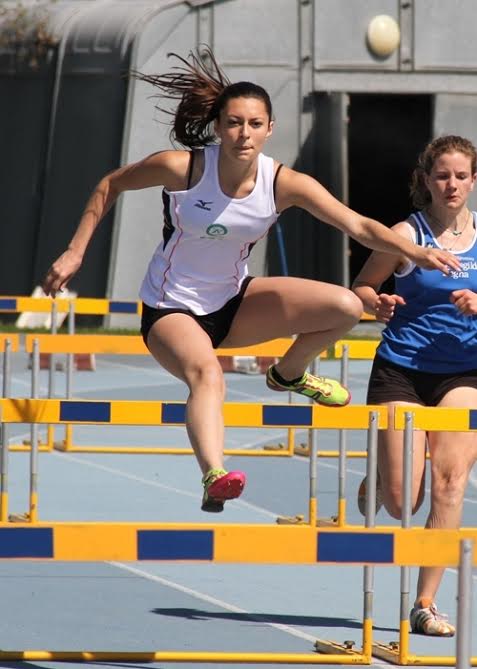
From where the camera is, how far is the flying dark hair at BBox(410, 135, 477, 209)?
22.2 ft

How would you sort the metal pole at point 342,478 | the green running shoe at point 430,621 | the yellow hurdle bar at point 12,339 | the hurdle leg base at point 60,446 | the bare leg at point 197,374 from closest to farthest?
the bare leg at point 197,374, the green running shoe at point 430,621, the metal pole at point 342,478, the yellow hurdle bar at point 12,339, the hurdle leg base at point 60,446

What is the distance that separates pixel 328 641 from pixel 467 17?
50.1ft

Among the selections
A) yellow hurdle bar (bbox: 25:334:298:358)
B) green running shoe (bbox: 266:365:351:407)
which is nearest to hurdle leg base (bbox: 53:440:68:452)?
yellow hurdle bar (bbox: 25:334:298:358)

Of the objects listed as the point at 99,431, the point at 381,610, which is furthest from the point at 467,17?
the point at 381,610

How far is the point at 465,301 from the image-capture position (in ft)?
21.4

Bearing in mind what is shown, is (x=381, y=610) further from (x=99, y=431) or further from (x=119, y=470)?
(x=99, y=431)

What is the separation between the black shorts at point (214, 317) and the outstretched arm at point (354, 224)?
1.35 ft

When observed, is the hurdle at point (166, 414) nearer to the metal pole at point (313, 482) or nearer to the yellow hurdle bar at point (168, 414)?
the yellow hurdle bar at point (168, 414)

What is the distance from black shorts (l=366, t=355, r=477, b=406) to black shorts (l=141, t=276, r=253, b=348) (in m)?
0.68

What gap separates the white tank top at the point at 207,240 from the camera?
20.8 feet

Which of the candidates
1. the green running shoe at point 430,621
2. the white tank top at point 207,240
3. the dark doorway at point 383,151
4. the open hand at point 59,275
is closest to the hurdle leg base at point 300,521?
the green running shoe at point 430,621

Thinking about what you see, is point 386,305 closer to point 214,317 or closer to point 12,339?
point 214,317

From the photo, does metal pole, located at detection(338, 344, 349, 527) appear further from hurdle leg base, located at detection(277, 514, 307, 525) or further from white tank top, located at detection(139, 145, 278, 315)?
white tank top, located at detection(139, 145, 278, 315)

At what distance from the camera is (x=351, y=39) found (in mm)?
20781
